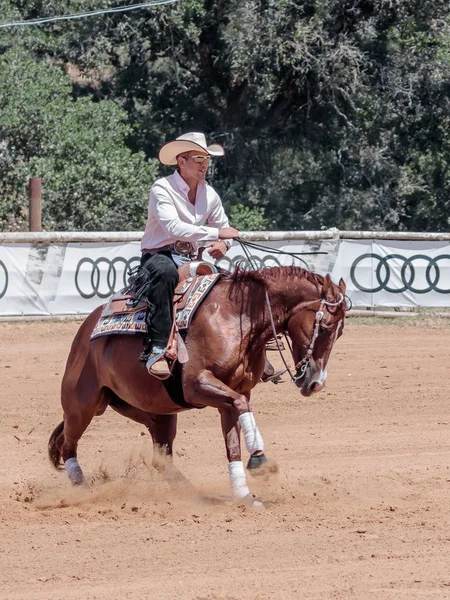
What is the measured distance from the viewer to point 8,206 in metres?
21.4

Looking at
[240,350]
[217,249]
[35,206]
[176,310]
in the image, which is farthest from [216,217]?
[35,206]

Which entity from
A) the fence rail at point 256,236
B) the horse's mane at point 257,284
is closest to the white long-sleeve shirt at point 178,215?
the horse's mane at point 257,284

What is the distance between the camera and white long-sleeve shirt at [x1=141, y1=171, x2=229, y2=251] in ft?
23.7

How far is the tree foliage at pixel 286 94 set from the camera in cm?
2428

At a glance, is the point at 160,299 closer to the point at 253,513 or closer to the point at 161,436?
the point at 161,436

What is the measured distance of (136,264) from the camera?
53.4 feet

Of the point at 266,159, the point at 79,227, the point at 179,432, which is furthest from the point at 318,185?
the point at 179,432

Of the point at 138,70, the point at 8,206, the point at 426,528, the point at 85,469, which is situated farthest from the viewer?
the point at 138,70

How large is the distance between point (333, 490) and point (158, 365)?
176 centimetres

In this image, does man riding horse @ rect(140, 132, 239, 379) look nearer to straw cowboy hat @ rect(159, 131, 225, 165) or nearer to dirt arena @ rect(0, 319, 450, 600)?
straw cowboy hat @ rect(159, 131, 225, 165)

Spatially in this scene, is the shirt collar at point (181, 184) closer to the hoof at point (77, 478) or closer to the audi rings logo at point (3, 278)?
the hoof at point (77, 478)

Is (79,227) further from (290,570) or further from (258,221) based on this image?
(290,570)

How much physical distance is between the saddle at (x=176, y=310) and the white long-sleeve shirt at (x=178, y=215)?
286mm

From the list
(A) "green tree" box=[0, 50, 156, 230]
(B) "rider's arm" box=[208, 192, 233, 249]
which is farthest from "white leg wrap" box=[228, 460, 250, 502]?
(A) "green tree" box=[0, 50, 156, 230]
